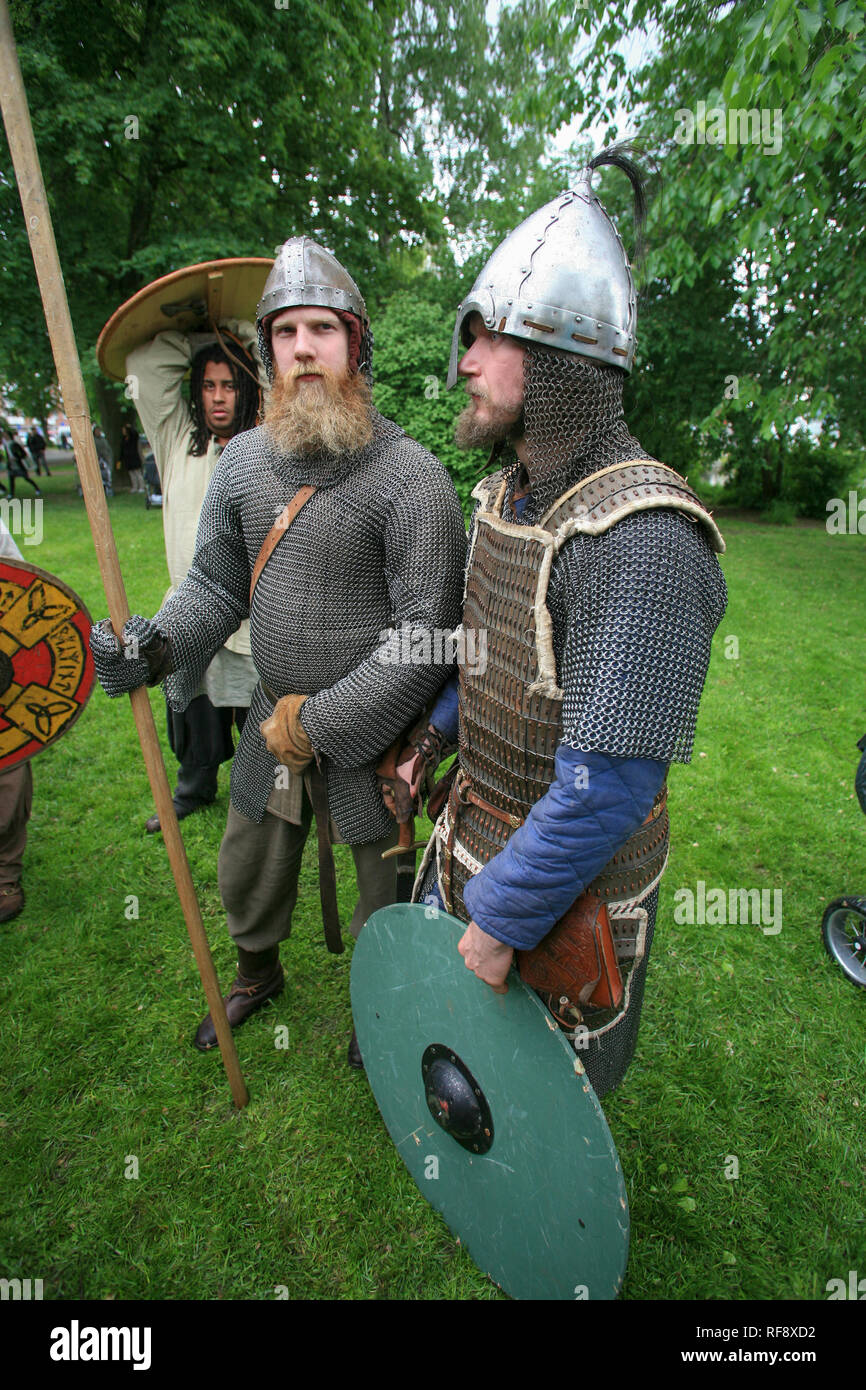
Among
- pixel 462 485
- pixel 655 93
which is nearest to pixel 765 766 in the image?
pixel 462 485

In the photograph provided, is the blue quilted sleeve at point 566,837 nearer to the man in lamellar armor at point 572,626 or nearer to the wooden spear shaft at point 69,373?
the man in lamellar armor at point 572,626

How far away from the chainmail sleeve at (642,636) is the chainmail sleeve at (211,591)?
4.11 ft

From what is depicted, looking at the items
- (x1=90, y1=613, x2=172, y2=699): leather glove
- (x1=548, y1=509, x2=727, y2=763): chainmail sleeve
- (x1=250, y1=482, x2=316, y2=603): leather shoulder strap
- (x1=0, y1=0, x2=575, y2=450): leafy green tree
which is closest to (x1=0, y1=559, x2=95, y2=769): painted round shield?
(x1=90, y1=613, x2=172, y2=699): leather glove

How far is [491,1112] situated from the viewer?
1474 mm

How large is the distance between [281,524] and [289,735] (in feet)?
1.86

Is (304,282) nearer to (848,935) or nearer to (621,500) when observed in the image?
(621,500)

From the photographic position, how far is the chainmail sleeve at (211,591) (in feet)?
6.74

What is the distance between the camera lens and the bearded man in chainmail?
182 cm

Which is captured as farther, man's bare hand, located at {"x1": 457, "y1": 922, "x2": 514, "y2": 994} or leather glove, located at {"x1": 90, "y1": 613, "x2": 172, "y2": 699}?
leather glove, located at {"x1": 90, "y1": 613, "x2": 172, "y2": 699}

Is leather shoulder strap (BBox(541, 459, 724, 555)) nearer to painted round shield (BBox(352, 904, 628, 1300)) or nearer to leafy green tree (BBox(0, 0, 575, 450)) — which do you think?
painted round shield (BBox(352, 904, 628, 1300))

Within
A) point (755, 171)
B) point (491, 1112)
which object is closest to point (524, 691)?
point (491, 1112)

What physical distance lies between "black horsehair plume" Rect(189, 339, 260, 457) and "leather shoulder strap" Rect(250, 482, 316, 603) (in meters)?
1.32
